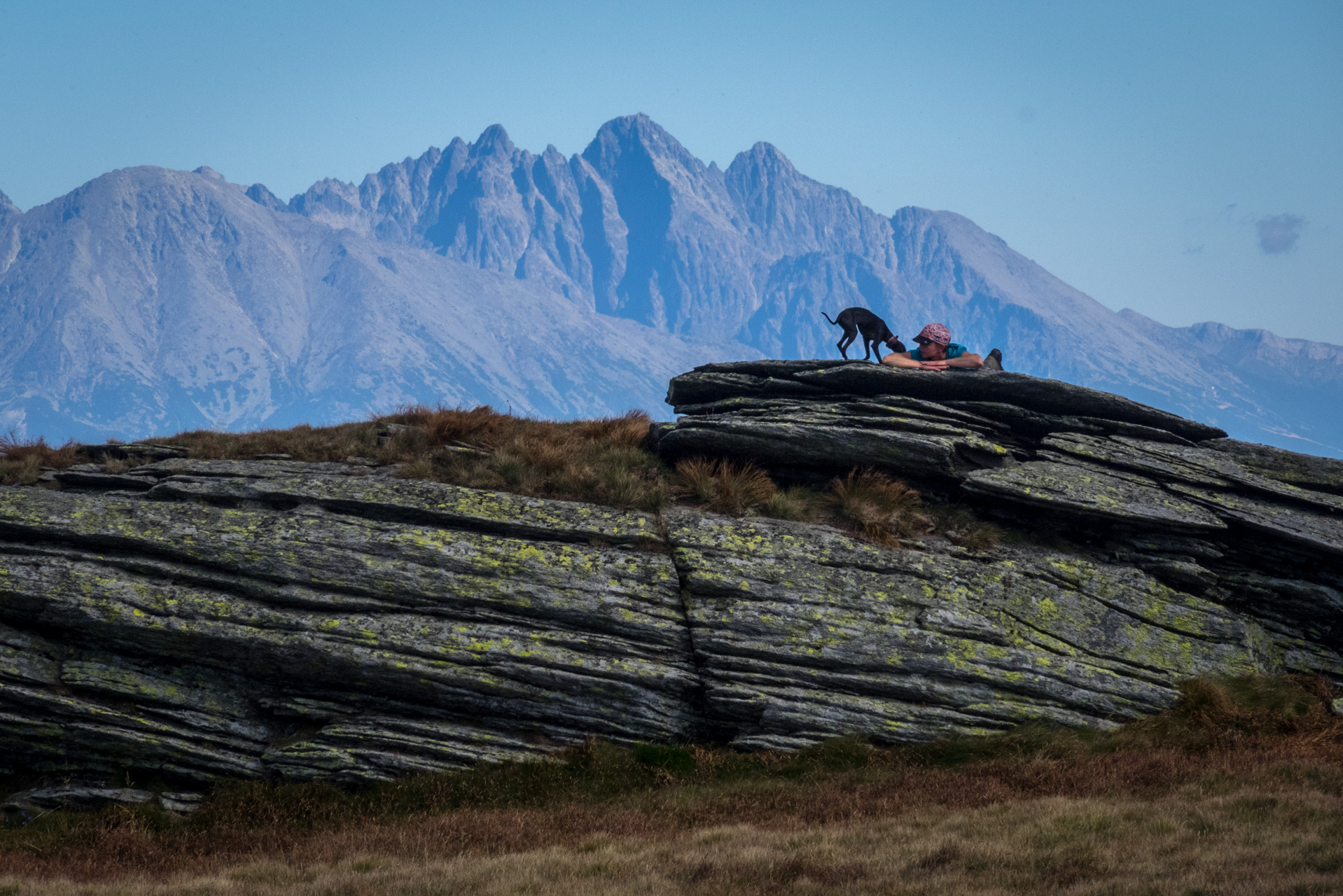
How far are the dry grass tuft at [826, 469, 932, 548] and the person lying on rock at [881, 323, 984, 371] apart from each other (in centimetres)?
455

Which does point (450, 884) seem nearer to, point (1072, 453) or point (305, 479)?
point (305, 479)

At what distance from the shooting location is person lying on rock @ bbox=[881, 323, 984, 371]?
2070 centimetres

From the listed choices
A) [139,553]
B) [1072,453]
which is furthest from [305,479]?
[1072,453]

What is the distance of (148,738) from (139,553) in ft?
11.7

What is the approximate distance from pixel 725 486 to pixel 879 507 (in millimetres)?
3250

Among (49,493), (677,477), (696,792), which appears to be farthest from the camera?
(677,477)

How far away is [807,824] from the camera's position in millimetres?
10438

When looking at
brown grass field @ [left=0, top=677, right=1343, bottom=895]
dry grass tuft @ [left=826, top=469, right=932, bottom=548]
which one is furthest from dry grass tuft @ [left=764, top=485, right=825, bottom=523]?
brown grass field @ [left=0, top=677, right=1343, bottom=895]

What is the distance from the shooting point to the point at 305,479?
16344 millimetres

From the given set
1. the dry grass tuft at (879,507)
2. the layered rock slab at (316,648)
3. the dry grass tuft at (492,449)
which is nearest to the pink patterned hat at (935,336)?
the dry grass tuft at (879,507)

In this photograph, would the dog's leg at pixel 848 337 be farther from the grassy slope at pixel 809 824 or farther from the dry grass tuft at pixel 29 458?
the dry grass tuft at pixel 29 458

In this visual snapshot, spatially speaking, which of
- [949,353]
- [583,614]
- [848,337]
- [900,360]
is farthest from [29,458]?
[949,353]

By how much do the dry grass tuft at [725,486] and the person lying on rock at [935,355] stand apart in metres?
5.82

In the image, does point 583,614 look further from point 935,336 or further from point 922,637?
point 935,336
